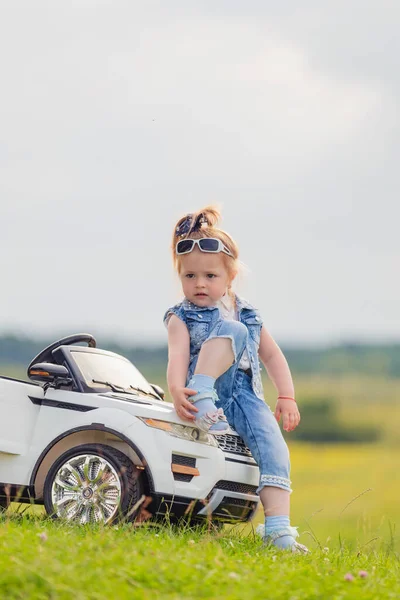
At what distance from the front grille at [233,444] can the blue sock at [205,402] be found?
0.89 ft

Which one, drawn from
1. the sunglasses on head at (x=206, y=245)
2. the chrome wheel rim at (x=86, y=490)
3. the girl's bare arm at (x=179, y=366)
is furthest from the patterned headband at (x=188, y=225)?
the chrome wheel rim at (x=86, y=490)

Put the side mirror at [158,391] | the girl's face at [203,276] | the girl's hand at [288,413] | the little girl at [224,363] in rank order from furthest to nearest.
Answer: the side mirror at [158,391] → the girl's hand at [288,413] → the girl's face at [203,276] → the little girl at [224,363]

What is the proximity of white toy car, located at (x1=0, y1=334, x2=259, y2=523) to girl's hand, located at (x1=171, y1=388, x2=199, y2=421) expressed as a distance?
0.21 ft

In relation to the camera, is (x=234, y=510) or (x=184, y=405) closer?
(x=184, y=405)

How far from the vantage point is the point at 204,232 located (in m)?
7.41

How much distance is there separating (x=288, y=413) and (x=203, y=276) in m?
1.29

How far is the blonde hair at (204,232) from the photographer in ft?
24.2

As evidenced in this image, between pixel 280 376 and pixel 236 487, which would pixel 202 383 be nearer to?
pixel 236 487

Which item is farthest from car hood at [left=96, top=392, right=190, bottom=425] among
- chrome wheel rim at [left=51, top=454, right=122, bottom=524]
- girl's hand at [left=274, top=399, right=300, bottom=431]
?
girl's hand at [left=274, top=399, right=300, bottom=431]

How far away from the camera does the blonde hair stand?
7.39 meters

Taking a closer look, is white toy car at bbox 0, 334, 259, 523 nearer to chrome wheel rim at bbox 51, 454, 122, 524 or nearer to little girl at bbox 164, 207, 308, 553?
chrome wheel rim at bbox 51, 454, 122, 524

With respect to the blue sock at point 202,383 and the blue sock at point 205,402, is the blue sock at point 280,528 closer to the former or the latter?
the blue sock at point 205,402

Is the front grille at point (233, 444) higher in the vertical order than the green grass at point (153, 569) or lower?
higher

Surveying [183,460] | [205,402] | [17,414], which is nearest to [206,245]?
[205,402]
